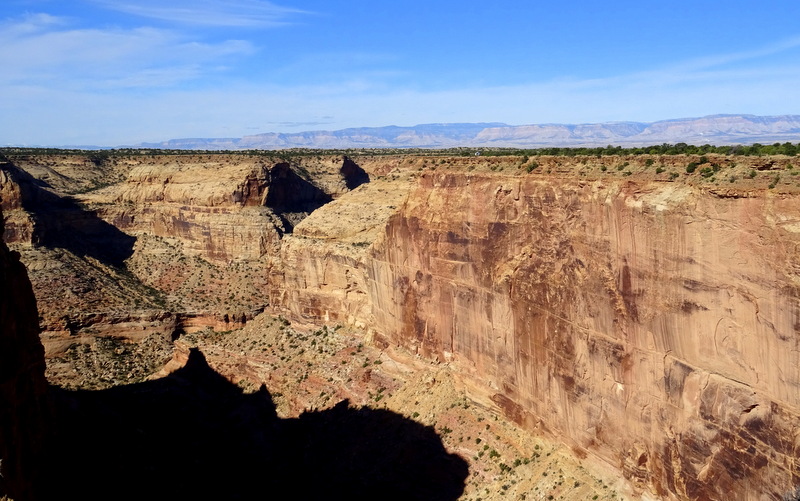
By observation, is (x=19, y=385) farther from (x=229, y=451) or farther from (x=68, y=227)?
(x=68, y=227)

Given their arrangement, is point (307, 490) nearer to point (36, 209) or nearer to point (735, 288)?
point (735, 288)

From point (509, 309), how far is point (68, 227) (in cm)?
5452

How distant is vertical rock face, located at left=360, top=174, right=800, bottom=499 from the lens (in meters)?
23.2

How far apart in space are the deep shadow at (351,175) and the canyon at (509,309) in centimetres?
2677

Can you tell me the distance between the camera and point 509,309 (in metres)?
35.2

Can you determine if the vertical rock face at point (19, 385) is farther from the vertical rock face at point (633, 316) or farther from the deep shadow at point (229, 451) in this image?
the vertical rock face at point (633, 316)

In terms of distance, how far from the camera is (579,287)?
3044cm

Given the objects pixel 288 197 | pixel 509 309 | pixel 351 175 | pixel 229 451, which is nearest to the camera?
pixel 509 309

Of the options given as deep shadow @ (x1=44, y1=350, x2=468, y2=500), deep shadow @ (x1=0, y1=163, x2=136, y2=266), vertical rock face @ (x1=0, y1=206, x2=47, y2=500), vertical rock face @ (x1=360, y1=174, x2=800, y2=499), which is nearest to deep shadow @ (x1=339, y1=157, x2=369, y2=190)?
deep shadow @ (x1=0, y1=163, x2=136, y2=266)

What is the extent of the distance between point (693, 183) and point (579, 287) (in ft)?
22.2

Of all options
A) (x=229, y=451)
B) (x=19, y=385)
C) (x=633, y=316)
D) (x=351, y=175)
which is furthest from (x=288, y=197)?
(x=633, y=316)

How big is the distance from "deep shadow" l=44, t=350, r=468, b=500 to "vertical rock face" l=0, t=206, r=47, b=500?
2353mm

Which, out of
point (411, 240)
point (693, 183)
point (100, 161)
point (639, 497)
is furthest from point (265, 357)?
point (100, 161)

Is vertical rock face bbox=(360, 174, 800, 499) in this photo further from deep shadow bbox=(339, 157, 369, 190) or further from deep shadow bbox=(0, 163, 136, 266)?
deep shadow bbox=(339, 157, 369, 190)
